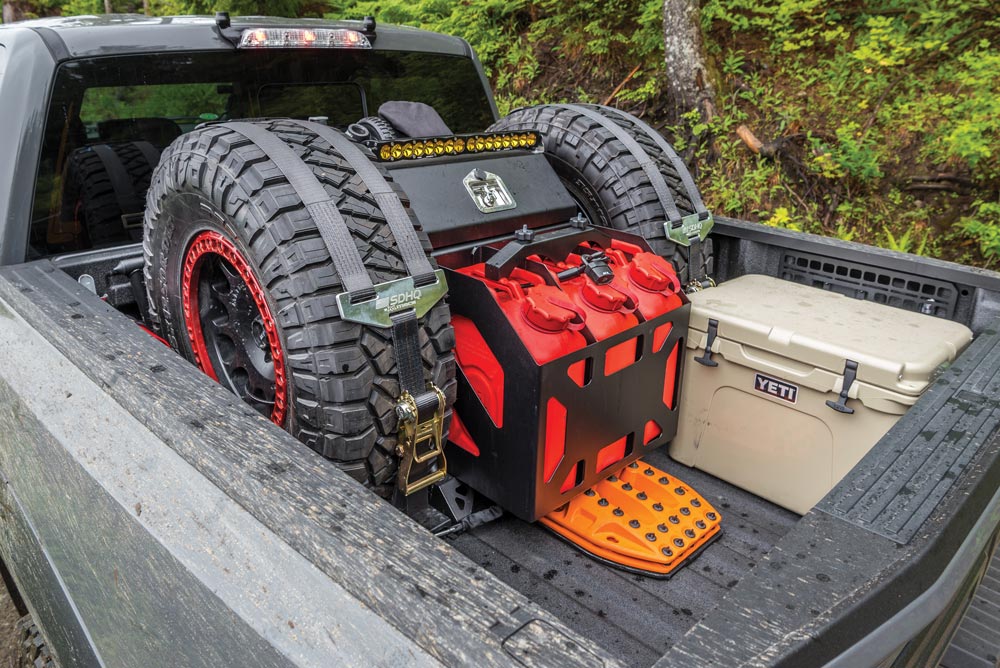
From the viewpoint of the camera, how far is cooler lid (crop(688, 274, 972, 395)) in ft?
6.57

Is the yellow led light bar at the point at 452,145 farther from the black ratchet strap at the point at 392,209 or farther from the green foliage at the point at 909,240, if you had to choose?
the green foliage at the point at 909,240

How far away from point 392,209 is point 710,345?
3.79ft

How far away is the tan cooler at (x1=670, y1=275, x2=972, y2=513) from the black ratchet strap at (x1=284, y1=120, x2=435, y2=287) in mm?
1040

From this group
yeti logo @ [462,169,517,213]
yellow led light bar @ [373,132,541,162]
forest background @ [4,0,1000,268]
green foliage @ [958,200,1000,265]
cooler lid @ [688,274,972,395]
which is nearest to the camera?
cooler lid @ [688,274,972,395]

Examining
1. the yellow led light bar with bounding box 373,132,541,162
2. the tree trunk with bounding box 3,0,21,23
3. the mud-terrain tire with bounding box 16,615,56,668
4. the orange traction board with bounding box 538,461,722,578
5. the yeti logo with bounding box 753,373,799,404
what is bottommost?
the mud-terrain tire with bounding box 16,615,56,668

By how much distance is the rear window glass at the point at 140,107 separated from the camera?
93.9 inches

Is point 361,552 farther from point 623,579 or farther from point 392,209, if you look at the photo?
point 623,579

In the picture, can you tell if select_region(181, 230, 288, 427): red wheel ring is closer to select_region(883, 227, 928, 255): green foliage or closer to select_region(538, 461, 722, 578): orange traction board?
select_region(538, 461, 722, 578): orange traction board

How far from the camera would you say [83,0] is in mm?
15406

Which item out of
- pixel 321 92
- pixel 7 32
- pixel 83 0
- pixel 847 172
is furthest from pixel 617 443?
pixel 83 0

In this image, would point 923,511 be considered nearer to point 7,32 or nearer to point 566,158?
point 566,158

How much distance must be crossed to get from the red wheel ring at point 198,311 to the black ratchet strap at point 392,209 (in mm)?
362

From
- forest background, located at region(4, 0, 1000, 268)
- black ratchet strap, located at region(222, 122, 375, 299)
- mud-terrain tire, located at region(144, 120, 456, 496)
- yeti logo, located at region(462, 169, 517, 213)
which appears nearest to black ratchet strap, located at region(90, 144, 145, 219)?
mud-terrain tire, located at region(144, 120, 456, 496)

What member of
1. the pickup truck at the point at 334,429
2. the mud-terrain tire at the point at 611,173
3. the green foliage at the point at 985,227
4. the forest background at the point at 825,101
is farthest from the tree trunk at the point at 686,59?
the mud-terrain tire at the point at 611,173
